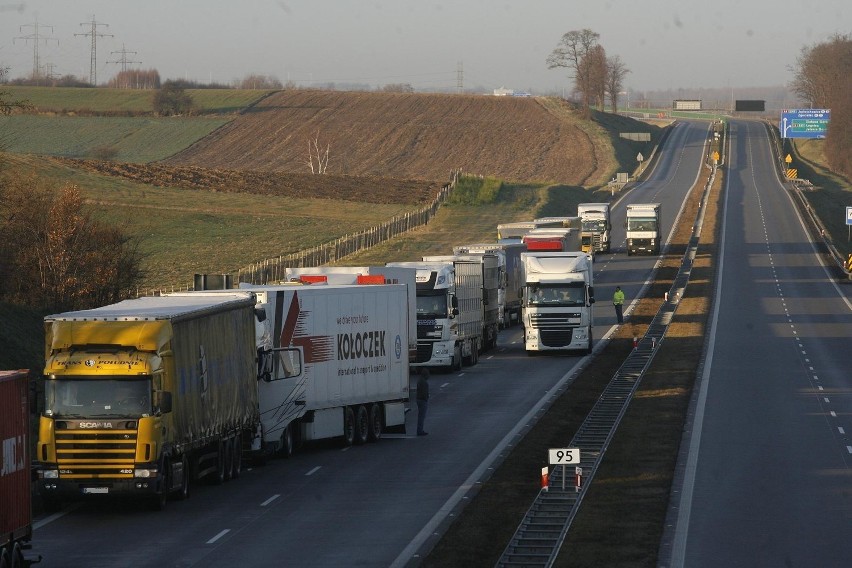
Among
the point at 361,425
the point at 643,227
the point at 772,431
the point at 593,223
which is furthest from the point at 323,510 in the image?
the point at 593,223

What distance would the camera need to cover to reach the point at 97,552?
18703mm

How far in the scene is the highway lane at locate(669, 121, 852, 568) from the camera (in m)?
19.4

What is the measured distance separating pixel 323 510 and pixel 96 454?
12.3 ft

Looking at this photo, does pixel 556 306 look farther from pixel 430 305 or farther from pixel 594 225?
pixel 594 225

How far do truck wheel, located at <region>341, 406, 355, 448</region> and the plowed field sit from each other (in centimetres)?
9145

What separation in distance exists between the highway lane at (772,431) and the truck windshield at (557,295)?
16.4 feet

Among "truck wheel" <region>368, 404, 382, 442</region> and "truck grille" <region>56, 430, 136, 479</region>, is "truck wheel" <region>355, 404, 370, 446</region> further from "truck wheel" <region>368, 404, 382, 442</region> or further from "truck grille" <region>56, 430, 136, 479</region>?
"truck grille" <region>56, 430, 136, 479</region>

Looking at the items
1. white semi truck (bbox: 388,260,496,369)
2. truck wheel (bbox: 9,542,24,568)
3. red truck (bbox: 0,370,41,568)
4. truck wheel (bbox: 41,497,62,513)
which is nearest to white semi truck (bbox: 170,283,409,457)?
truck wheel (bbox: 41,497,62,513)

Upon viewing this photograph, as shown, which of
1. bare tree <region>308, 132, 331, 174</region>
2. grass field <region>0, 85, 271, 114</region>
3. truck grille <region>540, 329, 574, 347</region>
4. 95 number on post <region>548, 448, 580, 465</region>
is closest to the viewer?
95 number on post <region>548, 448, 580, 465</region>

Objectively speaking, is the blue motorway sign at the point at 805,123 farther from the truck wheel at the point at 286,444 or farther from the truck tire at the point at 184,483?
the truck tire at the point at 184,483

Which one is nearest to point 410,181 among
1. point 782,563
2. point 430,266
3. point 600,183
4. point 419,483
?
point 600,183

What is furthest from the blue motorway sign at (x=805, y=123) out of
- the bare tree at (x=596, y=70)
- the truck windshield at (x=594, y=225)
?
the truck windshield at (x=594, y=225)

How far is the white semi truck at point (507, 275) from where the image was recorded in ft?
179

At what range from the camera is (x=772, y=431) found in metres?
30.6
